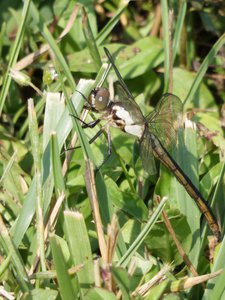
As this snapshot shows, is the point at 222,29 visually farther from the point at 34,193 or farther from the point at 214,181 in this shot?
the point at 34,193

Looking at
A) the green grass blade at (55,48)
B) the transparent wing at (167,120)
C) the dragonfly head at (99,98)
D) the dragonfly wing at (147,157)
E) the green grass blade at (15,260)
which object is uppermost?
the green grass blade at (55,48)

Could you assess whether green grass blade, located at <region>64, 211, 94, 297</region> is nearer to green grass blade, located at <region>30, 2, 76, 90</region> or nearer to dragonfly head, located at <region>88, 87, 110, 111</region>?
dragonfly head, located at <region>88, 87, 110, 111</region>

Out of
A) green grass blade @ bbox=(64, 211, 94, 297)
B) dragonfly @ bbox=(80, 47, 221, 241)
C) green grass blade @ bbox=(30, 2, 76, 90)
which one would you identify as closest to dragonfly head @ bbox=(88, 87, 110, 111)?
dragonfly @ bbox=(80, 47, 221, 241)

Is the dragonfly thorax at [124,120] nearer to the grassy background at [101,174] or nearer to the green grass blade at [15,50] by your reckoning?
the grassy background at [101,174]

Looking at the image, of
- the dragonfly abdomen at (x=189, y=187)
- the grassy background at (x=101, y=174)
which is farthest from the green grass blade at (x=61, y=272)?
the dragonfly abdomen at (x=189, y=187)

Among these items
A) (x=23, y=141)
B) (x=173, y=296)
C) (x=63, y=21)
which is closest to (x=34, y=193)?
(x=173, y=296)

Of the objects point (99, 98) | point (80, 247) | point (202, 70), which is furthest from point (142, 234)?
point (202, 70)

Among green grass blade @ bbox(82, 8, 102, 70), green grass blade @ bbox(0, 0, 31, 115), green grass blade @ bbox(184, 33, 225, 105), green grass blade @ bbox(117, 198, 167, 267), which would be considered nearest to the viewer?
green grass blade @ bbox(117, 198, 167, 267)
